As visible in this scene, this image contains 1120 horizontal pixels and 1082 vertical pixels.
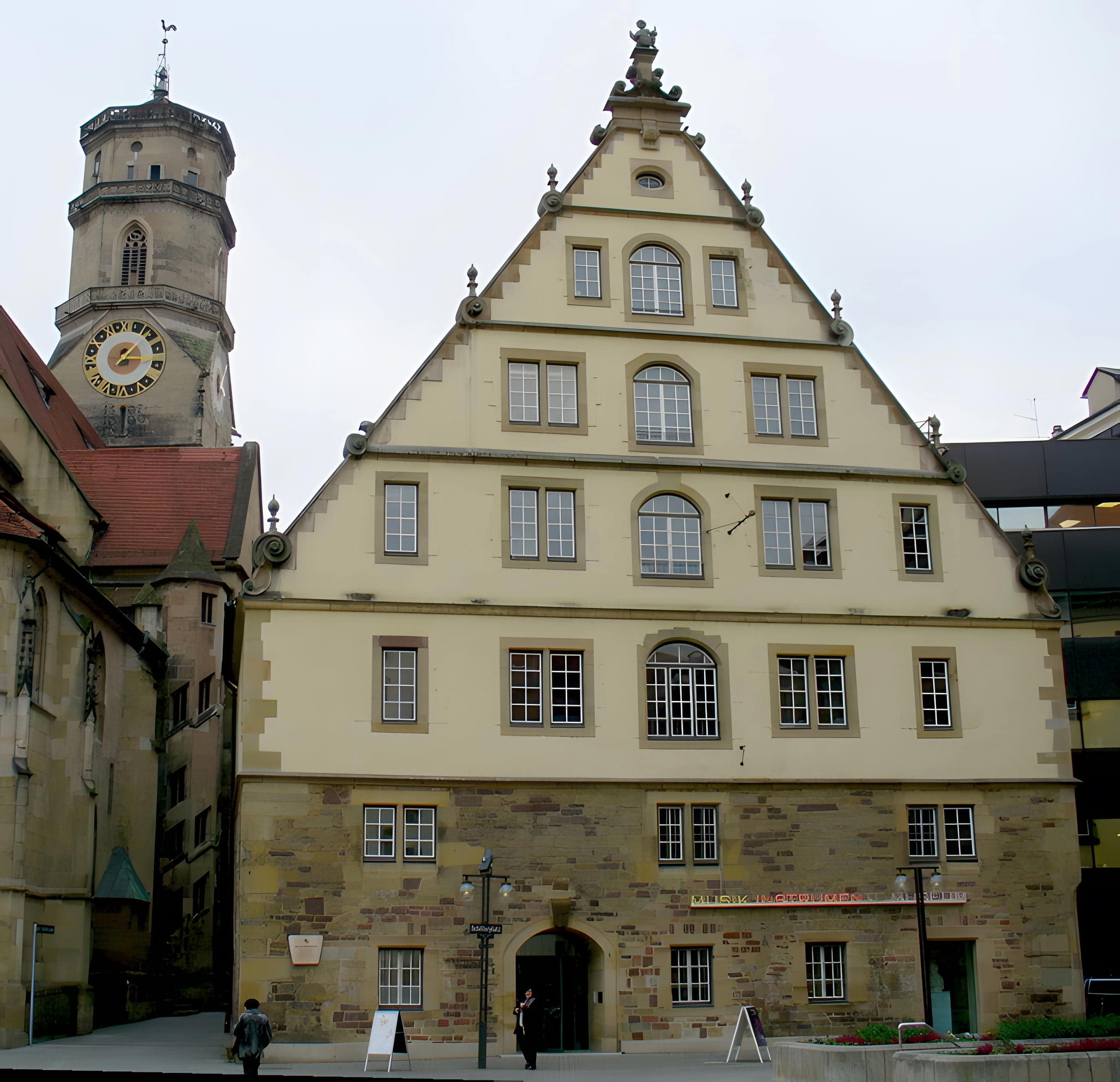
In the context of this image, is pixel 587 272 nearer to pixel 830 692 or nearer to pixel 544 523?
pixel 544 523

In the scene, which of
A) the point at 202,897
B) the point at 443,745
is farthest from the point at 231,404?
the point at 443,745

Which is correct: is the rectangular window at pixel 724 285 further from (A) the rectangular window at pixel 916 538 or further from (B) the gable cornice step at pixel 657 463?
(A) the rectangular window at pixel 916 538

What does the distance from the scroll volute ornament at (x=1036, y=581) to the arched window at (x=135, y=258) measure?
4220 centimetres

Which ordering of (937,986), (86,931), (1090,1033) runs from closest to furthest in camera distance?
(1090,1033) < (937,986) < (86,931)

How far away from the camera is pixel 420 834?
88.6 ft

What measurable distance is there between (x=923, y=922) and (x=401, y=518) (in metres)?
12.0

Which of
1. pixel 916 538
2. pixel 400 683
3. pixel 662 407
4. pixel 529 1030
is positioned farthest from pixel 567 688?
pixel 916 538

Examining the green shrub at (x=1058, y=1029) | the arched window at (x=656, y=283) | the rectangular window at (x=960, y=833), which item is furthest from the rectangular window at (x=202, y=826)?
the green shrub at (x=1058, y=1029)

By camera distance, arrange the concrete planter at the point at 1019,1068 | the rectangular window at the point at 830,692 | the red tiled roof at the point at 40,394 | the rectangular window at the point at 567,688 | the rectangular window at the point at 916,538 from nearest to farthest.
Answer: the concrete planter at the point at 1019,1068 < the rectangular window at the point at 567,688 < the rectangular window at the point at 830,692 < the rectangular window at the point at 916,538 < the red tiled roof at the point at 40,394

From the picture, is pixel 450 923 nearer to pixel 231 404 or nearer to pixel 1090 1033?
pixel 1090 1033

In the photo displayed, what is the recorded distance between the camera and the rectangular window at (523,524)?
2880 cm

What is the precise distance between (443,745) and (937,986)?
1046 cm

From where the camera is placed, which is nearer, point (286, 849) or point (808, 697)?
point (286, 849)

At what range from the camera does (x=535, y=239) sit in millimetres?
30703
